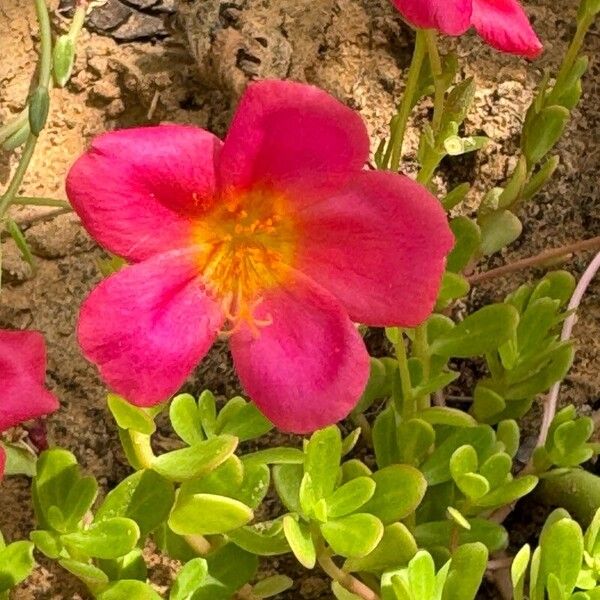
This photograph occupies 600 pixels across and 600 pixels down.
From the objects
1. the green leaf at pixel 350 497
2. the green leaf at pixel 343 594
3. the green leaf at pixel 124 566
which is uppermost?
the green leaf at pixel 350 497

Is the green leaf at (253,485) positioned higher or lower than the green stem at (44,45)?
lower

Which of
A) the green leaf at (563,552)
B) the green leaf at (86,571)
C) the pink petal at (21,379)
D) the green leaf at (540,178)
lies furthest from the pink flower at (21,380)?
the green leaf at (540,178)

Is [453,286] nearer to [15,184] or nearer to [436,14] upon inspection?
[436,14]

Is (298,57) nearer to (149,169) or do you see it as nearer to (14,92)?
(14,92)

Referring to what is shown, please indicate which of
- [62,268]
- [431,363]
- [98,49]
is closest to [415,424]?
[431,363]

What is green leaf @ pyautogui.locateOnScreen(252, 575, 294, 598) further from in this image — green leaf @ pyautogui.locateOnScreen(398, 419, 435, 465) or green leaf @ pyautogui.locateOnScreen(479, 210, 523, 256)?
green leaf @ pyautogui.locateOnScreen(479, 210, 523, 256)

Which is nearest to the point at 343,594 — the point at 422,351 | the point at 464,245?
the point at 422,351

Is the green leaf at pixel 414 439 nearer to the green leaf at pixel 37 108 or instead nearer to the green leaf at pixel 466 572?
the green leaf at pixel 466 572
